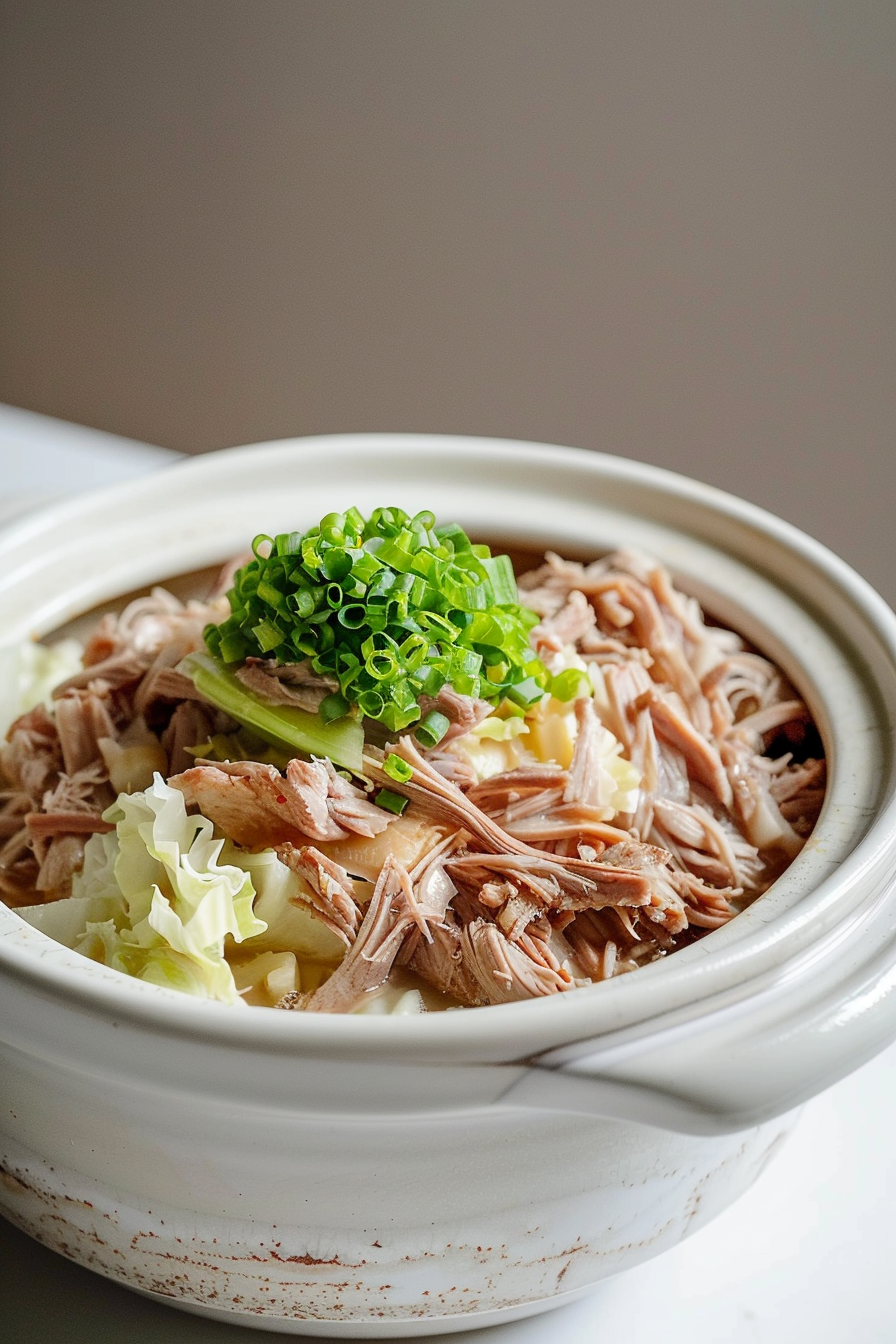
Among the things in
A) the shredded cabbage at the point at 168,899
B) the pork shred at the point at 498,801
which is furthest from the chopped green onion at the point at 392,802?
the shredded cabbage at the point at 168,899

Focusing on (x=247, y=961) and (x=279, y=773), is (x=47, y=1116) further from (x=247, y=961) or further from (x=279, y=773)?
(x=279, y=773)

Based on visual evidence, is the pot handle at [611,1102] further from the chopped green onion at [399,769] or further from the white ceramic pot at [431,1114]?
the chopped green onion at [399,769]

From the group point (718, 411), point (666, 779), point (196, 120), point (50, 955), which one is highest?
point (196, 120)

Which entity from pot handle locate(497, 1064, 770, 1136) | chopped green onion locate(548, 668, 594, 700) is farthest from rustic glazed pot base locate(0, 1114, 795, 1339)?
chopped green onion locate(548, 668, 594, 700)

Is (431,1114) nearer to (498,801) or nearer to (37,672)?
(498,801)

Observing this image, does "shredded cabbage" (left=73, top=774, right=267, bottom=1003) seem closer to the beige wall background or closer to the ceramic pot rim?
the ceramic pot rim

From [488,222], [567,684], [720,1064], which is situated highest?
[488,222]

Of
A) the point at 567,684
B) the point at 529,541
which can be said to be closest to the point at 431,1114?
the point at 567,684

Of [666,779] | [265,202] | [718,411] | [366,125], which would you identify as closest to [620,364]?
[718,411]
